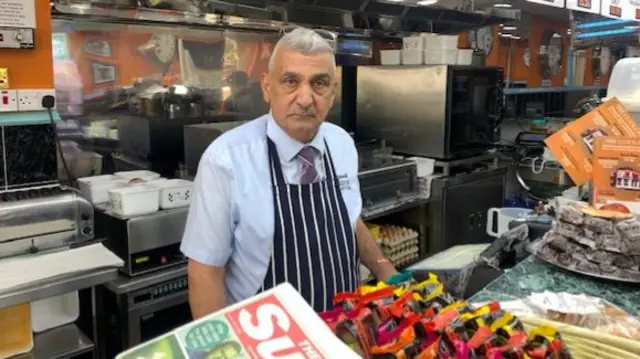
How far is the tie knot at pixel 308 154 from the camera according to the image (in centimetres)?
170

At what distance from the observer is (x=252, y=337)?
0.69 metres

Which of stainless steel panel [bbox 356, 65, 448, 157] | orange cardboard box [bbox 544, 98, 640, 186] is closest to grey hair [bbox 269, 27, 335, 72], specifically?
orange cardboard box [bbox 544, 98, 640, 186]

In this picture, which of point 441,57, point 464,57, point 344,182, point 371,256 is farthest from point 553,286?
point 464,57

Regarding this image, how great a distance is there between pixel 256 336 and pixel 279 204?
3.17 ft

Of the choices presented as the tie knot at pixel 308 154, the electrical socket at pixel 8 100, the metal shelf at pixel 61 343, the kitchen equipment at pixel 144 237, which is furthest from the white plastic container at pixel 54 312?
the tie knot at pixel 308 154

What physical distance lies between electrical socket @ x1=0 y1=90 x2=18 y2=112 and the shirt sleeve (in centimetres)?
126

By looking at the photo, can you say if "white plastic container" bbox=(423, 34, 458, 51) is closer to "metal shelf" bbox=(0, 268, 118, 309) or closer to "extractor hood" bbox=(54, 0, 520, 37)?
"extractor hood" bbox=(54, 0, 520, 37)

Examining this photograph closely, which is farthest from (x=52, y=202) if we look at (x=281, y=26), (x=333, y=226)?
(x=281, y=26)

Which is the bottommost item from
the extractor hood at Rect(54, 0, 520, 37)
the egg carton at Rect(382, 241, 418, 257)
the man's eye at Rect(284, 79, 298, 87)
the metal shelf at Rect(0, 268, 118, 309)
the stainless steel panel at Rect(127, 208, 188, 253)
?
the egg carton at Rect(382, 241, 418, 257)

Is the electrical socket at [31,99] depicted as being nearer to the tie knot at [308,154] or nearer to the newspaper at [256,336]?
the tie knot at [308,154]

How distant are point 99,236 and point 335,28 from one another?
2.44m

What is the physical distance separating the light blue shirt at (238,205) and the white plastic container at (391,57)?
2605mm

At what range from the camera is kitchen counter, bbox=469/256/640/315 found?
1395mm

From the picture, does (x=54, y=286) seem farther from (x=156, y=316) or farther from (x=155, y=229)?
(x=156, y=316)
